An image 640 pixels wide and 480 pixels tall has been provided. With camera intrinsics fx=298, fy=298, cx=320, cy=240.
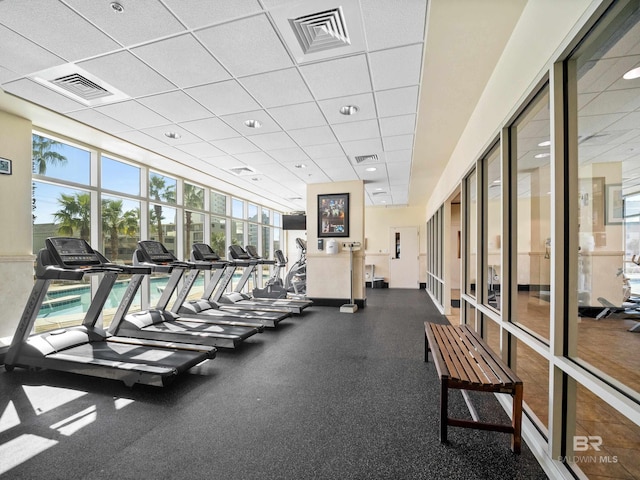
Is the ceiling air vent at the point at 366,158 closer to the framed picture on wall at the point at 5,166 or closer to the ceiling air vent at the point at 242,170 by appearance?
the ceiling air vent at the point at 242,170

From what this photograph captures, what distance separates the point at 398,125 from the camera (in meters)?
4.00

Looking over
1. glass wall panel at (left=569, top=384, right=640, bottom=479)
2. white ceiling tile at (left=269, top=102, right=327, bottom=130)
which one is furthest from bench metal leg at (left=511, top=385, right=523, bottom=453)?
white ceiling tile at (left=269, top=102, right=327, bottom=130)

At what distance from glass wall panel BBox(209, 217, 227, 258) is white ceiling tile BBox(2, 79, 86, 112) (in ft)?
14.3

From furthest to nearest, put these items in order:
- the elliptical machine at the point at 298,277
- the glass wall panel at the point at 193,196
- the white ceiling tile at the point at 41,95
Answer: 1. the elliptical machine at the point at 298,277
2. the glass wall panel at the point at 193,196
3. the white ceiling tile at the point at 41,95

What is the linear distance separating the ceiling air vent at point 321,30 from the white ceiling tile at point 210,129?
1.84m

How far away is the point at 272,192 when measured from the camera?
27.9 ft

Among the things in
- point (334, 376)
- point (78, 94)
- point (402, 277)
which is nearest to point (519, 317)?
point (334, 376)

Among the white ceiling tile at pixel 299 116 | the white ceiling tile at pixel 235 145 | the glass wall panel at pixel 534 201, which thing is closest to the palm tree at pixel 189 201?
the white ceiling tile at pixel 235 145

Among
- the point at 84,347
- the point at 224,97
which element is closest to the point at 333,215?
the point at 224,97

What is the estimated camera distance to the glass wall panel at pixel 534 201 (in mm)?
2102

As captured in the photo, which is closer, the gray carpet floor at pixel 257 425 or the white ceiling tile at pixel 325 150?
the gray carpet floor at pixel 257 425

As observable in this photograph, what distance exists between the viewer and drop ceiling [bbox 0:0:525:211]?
7.06 ft

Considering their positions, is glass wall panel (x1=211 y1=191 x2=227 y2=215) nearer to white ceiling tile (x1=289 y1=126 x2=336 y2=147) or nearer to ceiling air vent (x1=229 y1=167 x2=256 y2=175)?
ceiling air vent (x1=229 y1=167 x2=256 y2=175)

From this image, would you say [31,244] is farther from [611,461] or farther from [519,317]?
[611,461]
